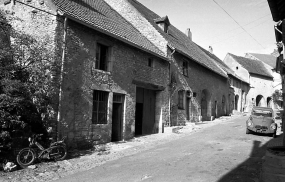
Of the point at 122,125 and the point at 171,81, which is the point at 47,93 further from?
the point at 171,81

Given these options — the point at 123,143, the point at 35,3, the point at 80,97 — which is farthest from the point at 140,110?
the point at 35,3

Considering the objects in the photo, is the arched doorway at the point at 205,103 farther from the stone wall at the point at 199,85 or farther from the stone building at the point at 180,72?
the stone wall at the point at 199,85

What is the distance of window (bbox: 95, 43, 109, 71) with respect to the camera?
34.3 feet

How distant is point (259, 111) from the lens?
42.2 feet

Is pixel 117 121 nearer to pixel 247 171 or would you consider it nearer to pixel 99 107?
pixel 99 107

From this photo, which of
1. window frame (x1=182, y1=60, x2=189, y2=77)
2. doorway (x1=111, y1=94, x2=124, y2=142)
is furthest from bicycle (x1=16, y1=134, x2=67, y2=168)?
window frame (x1=182, y1=60, x2=189, y2=77)

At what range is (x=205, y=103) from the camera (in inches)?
Answer: 878

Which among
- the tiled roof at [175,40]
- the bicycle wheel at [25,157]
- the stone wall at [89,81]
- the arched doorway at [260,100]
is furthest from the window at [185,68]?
the arched doorway at [260,100]

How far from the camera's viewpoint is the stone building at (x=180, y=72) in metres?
15.9

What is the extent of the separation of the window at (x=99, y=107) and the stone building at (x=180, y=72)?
617cm

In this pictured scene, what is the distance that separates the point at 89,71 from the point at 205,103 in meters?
15.3

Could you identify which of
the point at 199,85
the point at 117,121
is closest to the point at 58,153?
the point at 117,121

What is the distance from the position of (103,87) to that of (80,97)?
142 cm

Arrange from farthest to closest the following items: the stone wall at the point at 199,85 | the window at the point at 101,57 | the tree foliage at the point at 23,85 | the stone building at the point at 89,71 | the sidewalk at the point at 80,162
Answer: the stone wall at the point at 199,85 → the window at the point at 101,57 → the stone building at the point at 89,71 → the tree foliage at the point at 23,85 → the sidewalk at the point at 80,162
